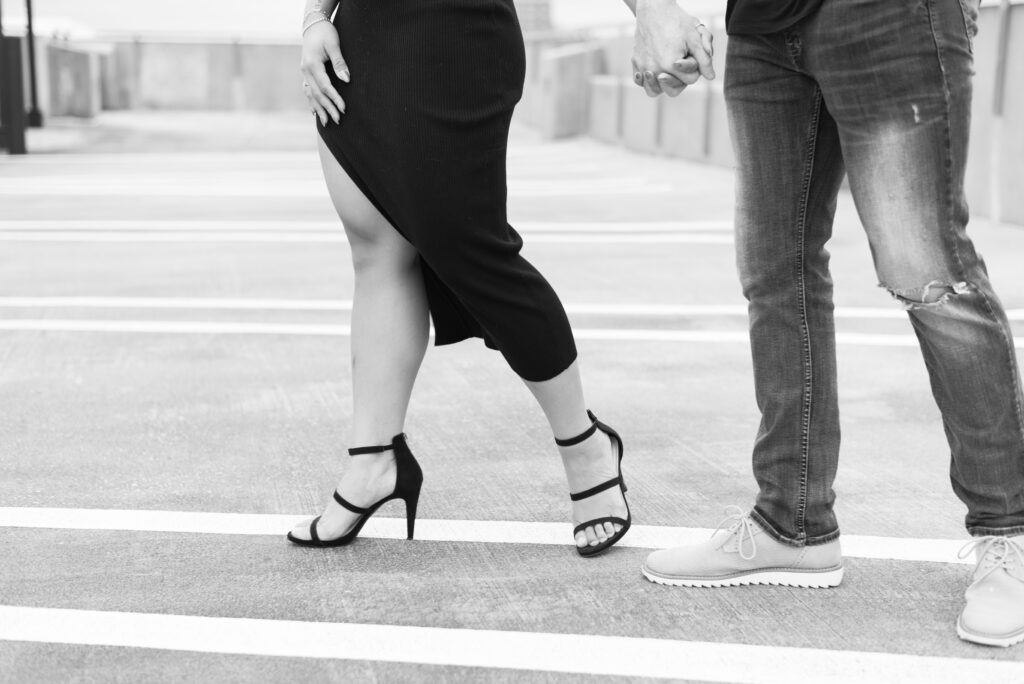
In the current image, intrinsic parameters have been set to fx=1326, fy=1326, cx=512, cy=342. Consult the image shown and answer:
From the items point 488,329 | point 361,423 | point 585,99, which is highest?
point 488,329

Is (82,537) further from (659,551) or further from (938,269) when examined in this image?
(938,269)

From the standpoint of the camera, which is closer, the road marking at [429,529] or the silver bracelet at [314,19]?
the silver bracelet at [314,19]

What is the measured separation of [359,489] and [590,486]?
50cm

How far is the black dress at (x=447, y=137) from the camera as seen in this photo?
2578 mm

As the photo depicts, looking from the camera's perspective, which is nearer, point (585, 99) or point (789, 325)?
point (789, 325)

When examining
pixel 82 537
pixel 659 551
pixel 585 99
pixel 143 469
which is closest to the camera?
pixel 659 551

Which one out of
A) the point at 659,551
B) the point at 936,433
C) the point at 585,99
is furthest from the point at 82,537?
the point at 585,99

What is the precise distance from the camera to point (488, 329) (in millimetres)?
2711

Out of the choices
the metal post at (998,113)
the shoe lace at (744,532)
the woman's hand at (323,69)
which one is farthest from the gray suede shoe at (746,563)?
the metal post at (998,113)

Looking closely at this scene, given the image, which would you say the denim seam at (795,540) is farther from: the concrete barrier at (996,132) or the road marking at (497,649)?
the concrete barrier at (996,132)

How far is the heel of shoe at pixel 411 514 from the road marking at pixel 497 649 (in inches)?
18.9

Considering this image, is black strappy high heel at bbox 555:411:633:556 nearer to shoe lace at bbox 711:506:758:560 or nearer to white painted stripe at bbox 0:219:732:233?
shoe lace at bbox 711:506:758:560

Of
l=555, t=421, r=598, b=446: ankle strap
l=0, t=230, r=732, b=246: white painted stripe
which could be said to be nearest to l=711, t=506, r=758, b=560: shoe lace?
l=555, t=421, r=598, b=446: ankle strap

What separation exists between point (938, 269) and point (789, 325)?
1.12 ft
